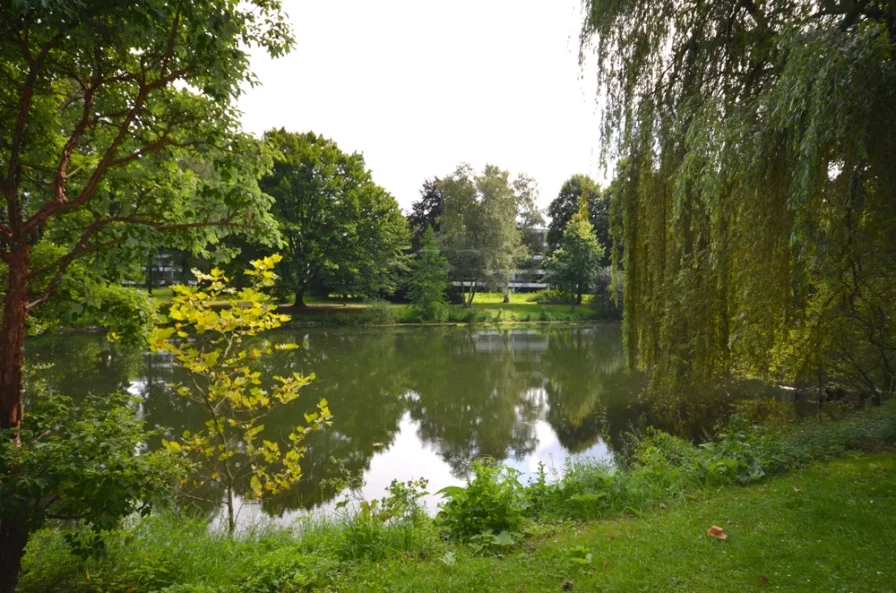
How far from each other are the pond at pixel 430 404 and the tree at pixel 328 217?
8.33 m

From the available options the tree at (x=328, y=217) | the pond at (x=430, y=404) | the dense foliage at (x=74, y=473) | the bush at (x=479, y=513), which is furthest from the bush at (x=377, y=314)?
the dense foliage at (x=74, y=473)

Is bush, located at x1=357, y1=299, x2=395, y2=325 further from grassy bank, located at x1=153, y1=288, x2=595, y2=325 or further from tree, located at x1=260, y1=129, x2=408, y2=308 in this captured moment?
tree, located at x1=260, y1=129, x2=408, y2=308

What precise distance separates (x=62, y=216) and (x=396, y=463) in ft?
18.4

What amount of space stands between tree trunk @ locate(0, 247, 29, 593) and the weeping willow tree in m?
5.22

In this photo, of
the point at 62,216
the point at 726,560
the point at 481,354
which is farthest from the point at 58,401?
the point at 481,354

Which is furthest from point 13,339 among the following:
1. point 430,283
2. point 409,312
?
point 409,312

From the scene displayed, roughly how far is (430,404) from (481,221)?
71.8 ft

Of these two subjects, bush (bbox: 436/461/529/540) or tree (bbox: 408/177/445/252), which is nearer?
bush (bbox: 436/461/529/540)

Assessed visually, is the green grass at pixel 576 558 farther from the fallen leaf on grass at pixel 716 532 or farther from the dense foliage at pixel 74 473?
the dense foliage at pixel 74 473

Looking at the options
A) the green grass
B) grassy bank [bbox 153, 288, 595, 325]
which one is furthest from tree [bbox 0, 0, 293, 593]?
grassy bank [bbox 153, 288, 595, 325]

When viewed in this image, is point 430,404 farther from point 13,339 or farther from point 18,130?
point 18,130

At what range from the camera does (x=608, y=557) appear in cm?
322

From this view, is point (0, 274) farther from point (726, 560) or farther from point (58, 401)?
point (726, 560)

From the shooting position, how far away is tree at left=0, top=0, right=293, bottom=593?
8.66ft
